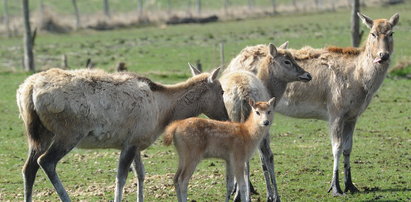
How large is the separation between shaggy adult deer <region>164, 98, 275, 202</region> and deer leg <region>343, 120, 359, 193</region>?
261cm

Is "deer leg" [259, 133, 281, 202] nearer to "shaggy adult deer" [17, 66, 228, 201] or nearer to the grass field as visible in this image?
the grass field

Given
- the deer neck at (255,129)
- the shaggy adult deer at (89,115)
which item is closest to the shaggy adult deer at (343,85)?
the deer neck at (255,129)

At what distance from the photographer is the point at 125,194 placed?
14117 mm

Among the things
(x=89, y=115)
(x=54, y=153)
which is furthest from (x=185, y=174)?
(x=54, y=153)

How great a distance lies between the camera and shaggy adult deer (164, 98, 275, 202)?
11.9m

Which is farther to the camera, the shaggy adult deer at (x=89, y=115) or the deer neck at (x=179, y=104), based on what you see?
the deer neck at (x=179, y=104)

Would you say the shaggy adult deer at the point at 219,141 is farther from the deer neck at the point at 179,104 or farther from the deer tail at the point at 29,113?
the deer tail at the point at 29,113

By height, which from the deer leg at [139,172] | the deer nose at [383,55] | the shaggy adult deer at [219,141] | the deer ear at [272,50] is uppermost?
the deer ear at [272,50]

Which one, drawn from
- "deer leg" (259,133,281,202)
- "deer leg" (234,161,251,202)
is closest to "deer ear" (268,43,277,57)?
"deer leg" (259,133,281,202)

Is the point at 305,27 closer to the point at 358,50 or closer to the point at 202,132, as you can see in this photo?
the point at 358,50

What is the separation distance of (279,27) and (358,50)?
124 ft

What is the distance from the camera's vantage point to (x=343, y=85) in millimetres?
15156

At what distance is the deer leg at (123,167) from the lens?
483 inches

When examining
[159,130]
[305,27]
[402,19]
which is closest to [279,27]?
[305,27]
